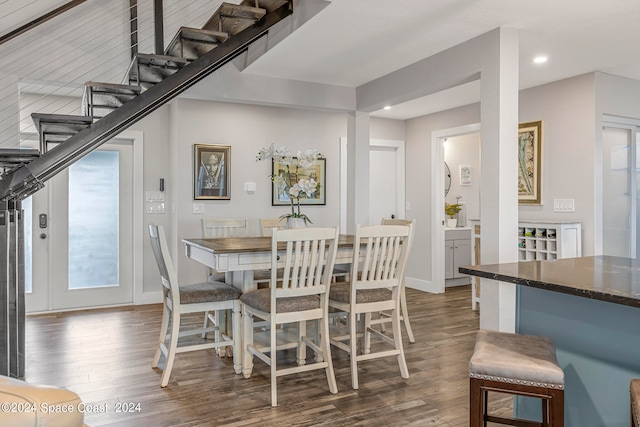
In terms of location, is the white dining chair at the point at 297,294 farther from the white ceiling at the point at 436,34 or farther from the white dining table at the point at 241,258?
the white ceiling at the point at 436,34

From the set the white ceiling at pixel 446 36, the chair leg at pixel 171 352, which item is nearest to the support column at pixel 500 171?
the white ceiling at pixel 446 36

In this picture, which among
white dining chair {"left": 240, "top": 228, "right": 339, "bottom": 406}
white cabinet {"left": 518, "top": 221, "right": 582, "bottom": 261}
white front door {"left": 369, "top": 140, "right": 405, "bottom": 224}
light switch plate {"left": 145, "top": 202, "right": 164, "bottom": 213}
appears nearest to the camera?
white dining chair {"left": 240, "top": 228, "right": 339, "bottom": 406}

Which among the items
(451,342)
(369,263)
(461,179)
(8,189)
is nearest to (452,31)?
(369,263)

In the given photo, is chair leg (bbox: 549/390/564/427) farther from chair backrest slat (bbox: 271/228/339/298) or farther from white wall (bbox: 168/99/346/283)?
white wall (bbox: 168/99/346/283)

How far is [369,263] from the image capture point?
3.09 metres

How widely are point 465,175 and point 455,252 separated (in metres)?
1.46

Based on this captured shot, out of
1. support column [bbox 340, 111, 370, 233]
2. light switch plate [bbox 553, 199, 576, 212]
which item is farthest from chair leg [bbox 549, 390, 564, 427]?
support column [bbox 340, 111, 370, 233]

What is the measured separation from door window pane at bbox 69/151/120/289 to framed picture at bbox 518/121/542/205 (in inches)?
174

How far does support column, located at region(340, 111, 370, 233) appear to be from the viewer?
16.0 feet

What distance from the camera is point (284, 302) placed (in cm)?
284

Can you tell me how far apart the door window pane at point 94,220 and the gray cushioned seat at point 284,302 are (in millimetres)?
2905

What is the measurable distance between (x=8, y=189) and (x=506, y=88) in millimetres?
3163

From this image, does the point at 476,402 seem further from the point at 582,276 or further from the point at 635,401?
the point at 582,276

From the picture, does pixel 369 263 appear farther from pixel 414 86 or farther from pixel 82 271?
pixel 82 271
